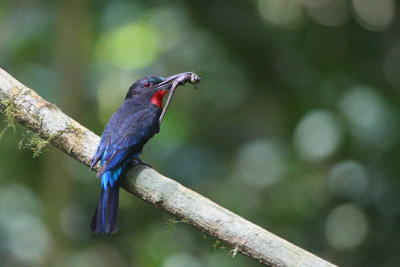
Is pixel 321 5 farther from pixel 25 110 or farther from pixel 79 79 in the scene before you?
pixel 25 110

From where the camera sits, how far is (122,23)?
5.66 metres

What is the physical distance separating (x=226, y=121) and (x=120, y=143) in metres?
2.29

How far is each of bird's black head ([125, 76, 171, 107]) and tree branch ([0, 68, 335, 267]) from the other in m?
0.78

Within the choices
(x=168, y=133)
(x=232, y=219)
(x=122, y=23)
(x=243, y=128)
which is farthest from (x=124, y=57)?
(x=232, y=219)

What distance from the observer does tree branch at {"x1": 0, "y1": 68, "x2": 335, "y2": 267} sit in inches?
123

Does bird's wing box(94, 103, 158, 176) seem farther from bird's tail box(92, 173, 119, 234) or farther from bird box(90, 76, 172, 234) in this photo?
bird's tail box(92, 173, 119, 234)

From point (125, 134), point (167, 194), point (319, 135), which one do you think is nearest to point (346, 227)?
point (319, 135)

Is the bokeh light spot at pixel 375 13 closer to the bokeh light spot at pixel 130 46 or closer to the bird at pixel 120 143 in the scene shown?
the bokeh light spot at pixel 130 46

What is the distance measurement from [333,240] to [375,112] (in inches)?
37.9

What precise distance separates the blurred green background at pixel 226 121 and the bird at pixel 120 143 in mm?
1171

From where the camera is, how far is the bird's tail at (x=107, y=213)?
385 cm

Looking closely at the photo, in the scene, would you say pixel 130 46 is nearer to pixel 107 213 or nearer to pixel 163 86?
pixel 163 86

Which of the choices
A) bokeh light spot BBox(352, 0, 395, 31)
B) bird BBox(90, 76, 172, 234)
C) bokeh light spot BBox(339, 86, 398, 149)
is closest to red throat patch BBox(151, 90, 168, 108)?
bird BBox(90, 76, 172, 234)

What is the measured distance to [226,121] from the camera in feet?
19.9
